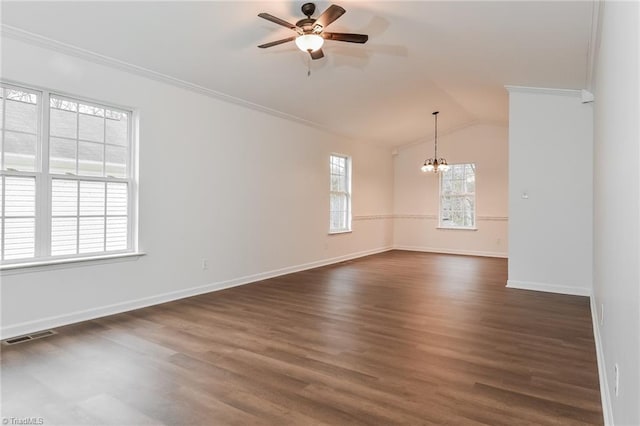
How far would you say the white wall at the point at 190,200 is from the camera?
3.53m

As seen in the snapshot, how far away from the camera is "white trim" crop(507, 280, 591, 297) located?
5047mm

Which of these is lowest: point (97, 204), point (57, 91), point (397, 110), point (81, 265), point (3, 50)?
point (81, 265)

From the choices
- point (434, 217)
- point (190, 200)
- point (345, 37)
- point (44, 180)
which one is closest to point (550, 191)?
point (345, 37)

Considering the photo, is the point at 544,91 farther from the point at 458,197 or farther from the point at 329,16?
the point at 458,197

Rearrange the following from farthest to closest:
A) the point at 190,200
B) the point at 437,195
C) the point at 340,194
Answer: the point at 437,195 → the point at 340,194 → the point at 190,200

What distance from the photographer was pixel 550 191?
523cm

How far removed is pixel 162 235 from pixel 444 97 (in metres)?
5.19

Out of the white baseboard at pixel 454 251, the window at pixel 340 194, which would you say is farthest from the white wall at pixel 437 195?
the window at pixel 340 194

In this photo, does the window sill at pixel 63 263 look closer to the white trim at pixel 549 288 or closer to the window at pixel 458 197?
the white trim at pixel 549 288

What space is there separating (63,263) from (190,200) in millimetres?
1563

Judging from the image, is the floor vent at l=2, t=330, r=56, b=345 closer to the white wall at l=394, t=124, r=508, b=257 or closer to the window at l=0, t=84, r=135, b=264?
the window at l=0, t=84, r=135, b=264

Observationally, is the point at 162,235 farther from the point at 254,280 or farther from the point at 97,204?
the point at 254,280

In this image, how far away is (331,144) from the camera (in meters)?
7.55

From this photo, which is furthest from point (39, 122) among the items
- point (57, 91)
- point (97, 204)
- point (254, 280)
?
point (254, 280)
